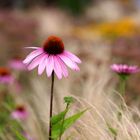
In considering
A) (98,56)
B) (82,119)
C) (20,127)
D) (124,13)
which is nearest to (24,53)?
(98,56)

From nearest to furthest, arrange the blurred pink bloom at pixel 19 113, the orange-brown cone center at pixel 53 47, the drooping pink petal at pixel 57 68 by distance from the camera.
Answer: the drooping pink petal at pixel 57 68 < the orange-brown cone center at pixel 53 47 < the blurred pink bloom at pixel 19 113

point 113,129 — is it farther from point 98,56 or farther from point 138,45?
point 138,45

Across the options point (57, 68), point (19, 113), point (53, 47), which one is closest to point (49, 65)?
point (57, 68)

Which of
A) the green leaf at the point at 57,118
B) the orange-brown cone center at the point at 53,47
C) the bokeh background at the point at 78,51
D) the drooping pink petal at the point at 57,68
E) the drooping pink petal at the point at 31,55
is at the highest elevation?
the orange-brown cone center at the point at 53,47

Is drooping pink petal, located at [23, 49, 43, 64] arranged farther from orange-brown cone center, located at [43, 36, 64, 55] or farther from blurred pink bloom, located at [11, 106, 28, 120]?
blurred pink bloom, located at [11, 106, 28, 120]

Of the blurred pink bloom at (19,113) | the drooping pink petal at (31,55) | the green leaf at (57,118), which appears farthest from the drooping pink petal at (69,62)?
the blurred pink bloom at (19,113)

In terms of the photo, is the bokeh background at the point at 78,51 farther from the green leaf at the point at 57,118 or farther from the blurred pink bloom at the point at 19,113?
the green leaf at the point at 57,118
